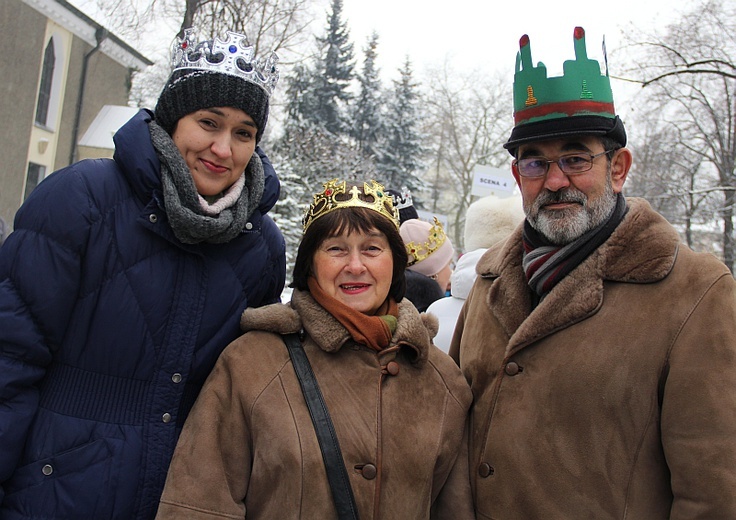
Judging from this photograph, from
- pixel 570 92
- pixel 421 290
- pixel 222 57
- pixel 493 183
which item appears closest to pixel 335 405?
pixel 222 57

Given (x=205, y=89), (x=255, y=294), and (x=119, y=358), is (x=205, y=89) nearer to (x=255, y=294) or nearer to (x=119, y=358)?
(x=255, y=294)

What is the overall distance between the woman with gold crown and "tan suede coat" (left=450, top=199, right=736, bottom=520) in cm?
22

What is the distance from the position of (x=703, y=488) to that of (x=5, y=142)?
21.4 metres

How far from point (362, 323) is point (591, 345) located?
0.83 m

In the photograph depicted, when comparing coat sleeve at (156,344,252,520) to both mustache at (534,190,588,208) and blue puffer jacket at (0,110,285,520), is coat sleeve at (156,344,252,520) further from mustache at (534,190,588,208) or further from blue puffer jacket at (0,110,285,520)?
mustache at (534,190,588,208)

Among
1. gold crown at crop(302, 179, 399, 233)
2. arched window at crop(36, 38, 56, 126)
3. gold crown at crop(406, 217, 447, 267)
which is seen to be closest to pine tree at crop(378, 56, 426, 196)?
arched window at crop(36, 38, 56, 126)

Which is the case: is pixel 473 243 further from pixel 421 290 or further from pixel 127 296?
pixel 127 296

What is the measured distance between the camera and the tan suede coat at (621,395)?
202cm

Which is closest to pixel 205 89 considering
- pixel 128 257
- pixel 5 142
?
pixel 128 257

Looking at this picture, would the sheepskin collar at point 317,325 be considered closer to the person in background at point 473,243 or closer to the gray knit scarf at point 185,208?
the gray knit scarf at point 185,208

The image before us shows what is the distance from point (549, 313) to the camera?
93.4 inches

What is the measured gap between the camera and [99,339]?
2193 mm

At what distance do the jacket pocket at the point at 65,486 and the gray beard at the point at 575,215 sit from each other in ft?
5.92

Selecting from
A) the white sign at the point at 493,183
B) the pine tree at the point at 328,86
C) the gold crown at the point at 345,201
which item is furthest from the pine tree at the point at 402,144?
the gold crown at the point at 345,201
